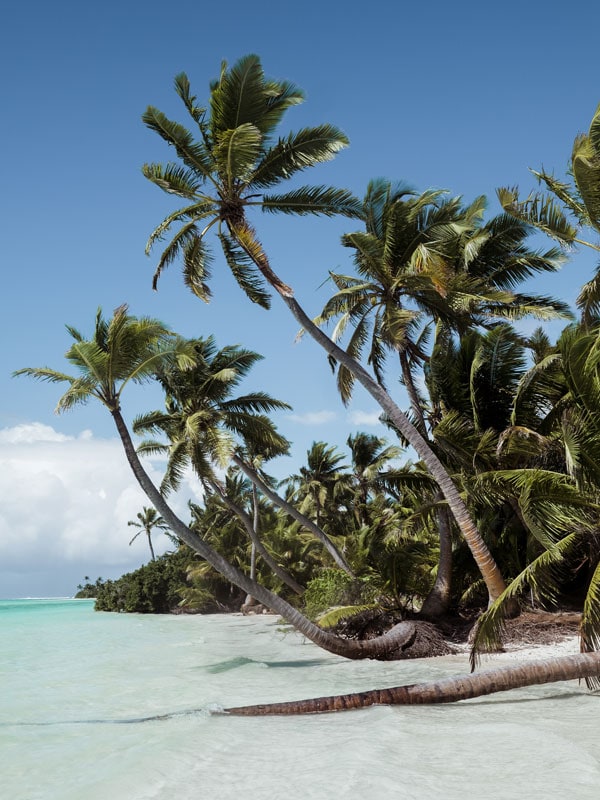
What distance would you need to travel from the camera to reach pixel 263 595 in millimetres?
12750

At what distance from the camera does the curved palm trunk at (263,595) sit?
1212 cm

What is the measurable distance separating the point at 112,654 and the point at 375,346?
11900 mm

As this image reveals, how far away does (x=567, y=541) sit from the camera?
27.4ft

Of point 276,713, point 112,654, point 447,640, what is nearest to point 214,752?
point 276,713

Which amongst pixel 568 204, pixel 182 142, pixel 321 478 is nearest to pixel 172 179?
pixel 182 142

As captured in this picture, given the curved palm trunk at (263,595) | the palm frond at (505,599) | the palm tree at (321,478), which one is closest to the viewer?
the palm frond at (505,599)

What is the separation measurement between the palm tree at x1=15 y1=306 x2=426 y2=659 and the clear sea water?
0.97 metres

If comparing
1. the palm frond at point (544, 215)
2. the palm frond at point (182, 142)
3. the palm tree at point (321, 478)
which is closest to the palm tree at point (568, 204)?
the palm frond at point (544, 215)

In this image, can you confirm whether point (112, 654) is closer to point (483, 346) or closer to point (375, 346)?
point (375, 346)

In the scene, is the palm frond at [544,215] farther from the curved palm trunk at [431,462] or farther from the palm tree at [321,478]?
the palm tree at [321,478]

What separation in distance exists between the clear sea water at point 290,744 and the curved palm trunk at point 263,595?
1.91 feet

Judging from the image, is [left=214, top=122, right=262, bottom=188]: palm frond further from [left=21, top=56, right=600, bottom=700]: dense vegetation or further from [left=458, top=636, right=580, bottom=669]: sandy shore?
[left=458, top=636, right=580, bottom=669]: sandy shore

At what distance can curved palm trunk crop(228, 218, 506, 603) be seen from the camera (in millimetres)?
12789

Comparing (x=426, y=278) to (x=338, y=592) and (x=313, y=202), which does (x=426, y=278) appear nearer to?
(x=313, y=202)
